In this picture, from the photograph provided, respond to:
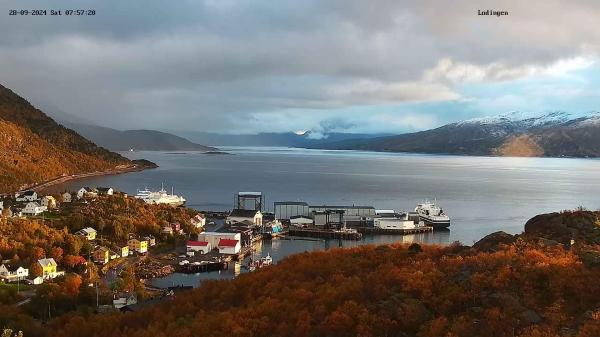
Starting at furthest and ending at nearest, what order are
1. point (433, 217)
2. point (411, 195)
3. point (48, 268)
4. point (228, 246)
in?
1. point (411, 195)
2. point (433, 217)
3. point (228, 246)
4. point (48, 268)

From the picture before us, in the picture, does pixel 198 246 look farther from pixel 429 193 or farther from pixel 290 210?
pixel 429 193

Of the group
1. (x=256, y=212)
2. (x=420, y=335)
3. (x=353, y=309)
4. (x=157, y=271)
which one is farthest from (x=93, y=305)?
(x=256, y=212)

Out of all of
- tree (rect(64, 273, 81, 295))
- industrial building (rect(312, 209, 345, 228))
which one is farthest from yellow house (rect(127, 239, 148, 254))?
industrial building (rect(312, 209, 345, 228))

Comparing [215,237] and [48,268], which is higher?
[48,268]

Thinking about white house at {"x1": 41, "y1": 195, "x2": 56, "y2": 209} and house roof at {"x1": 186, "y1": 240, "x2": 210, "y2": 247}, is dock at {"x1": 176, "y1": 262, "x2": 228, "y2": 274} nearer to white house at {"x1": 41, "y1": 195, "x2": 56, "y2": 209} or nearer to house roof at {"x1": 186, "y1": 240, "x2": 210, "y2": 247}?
house roof at {"x1": 186, "y1": 240, "x2": 210, "y2": 247}

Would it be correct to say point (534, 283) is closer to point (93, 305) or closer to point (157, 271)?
point (93, 305)

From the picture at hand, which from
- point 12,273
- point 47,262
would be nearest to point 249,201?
point 47,262

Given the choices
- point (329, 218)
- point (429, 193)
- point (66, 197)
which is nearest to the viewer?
point (66, 197)
